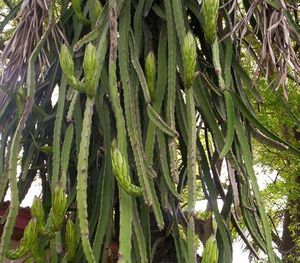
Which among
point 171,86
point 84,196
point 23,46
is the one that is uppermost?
point 23,46

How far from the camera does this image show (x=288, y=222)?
18.6 feet

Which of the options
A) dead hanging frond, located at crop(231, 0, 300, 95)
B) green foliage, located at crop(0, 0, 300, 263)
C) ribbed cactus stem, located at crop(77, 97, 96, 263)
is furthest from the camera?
dead hanging frond, located at crop(231, 0, 300, 95)

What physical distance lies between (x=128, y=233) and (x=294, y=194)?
3.43 meters

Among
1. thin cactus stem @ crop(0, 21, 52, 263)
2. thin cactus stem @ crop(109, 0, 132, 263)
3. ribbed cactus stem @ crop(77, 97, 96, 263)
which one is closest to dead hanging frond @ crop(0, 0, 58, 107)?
thin cactus stem @ crop(0, 21, 52, 263)

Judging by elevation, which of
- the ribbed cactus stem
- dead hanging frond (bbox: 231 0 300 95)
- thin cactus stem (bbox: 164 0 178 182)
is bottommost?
the ribbed cactus stem

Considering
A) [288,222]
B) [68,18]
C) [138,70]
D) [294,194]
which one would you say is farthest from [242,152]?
[288,222]

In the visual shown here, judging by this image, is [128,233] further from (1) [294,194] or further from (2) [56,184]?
(1) [294,194]

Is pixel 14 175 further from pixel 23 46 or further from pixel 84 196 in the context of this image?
pixel 23 46

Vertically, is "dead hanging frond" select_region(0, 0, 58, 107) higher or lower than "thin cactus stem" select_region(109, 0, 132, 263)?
higher

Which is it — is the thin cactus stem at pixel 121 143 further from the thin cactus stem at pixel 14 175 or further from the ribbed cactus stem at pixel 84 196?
the thin cactus stem at pixel 14 175

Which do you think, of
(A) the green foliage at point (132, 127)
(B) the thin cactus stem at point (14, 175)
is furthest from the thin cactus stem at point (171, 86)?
(B) the thin cactus stem at point (14, 175)

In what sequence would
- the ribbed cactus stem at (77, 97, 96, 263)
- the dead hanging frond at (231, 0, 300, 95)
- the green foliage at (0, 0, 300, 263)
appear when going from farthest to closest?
the dead hanging frond at (231, 0, 300, 95) < the green foliage at (0, 0, 300, 263) < the ribbed cactus stem at (77, 97, 96, 263)

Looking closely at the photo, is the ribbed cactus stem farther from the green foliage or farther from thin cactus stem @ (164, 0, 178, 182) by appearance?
thin cactus stem @ (164, 0, 178, 182)

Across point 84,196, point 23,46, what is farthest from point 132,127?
point 23,46
